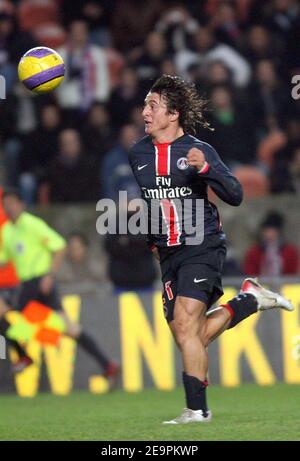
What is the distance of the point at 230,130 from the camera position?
15.5 m

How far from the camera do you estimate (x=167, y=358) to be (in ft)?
44.2

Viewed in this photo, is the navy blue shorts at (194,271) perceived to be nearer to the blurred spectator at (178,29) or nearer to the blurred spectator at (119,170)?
the blurred spectator at (119,170)

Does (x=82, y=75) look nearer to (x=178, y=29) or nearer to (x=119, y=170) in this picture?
(x=178, y=29)

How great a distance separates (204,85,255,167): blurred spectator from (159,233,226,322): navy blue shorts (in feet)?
22.3

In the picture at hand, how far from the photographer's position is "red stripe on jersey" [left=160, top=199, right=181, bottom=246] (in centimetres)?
856

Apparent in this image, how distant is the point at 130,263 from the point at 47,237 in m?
1.17

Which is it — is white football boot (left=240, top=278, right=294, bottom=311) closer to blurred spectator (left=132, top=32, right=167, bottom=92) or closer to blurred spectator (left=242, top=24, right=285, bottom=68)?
blurred spectator (left=132, top=32, right=167, bottom=92)

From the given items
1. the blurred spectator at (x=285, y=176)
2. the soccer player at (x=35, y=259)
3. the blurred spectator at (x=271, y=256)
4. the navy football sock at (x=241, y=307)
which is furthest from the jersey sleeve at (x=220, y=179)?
the blurred spectator at (x=285, y=176)

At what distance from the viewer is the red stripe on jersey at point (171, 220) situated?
856 cm

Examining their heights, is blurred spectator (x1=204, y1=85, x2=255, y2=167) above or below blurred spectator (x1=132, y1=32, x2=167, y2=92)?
below

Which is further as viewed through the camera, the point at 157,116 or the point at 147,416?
the point at 147,416

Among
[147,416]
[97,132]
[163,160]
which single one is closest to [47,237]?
[97,132]

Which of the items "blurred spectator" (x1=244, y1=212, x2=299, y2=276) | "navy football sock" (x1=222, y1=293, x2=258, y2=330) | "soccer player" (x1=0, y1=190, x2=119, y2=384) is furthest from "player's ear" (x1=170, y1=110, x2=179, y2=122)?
"blurred spectator" (x1=244, y1=212, x2=299, y2=276)
